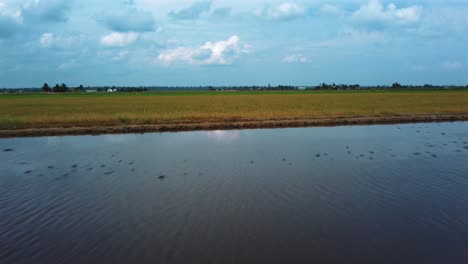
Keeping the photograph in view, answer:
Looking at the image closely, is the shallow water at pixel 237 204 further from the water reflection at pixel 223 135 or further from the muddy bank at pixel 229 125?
the muddy bank at pixel 229 125

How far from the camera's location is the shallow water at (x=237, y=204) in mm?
4953

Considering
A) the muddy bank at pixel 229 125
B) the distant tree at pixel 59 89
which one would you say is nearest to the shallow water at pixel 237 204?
the muddy bank at pixel 229 125

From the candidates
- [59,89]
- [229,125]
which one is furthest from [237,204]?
[59,89]

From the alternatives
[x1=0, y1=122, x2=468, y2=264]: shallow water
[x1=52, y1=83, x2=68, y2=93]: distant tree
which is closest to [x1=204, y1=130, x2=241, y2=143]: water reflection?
[x1=0, y1=122, x2=468, y2=264]: shallow water

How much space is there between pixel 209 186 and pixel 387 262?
4.48 m

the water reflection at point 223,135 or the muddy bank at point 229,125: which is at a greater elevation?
the muddy bank at point 229,125

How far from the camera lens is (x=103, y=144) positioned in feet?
46.3

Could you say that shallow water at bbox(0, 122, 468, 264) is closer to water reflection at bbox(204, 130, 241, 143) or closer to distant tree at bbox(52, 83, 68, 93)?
water reflection at bbox(204, 130, 241, 143)

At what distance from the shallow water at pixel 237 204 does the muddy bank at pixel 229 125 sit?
15.5 feet

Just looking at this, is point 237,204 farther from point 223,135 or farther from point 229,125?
point 229,125

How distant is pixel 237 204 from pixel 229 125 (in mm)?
12209

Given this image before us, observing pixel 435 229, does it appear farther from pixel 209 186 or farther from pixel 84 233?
pixel 84 233

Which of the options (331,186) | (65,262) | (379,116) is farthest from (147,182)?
(379,116)

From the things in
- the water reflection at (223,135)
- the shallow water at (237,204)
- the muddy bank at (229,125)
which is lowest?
the shallow water at (237,204)
